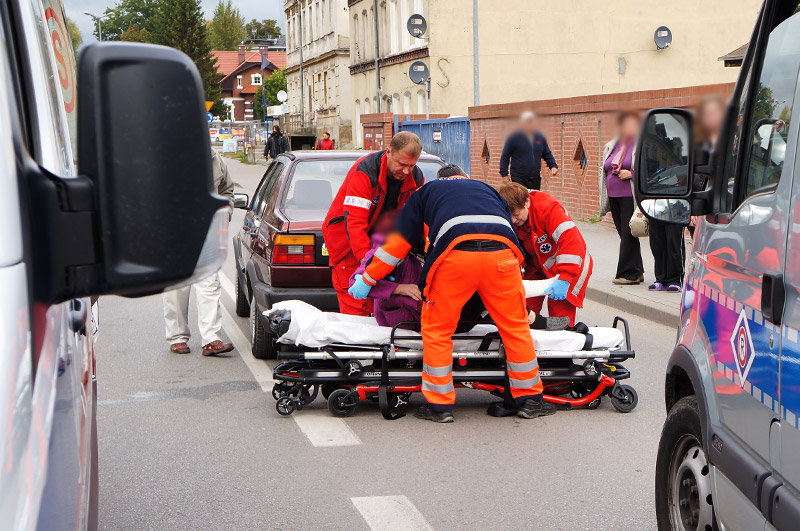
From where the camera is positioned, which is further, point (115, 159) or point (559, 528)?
point (559, 528)

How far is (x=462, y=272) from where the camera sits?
6012mm

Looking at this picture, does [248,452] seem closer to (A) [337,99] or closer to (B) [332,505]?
(B) [332,505]

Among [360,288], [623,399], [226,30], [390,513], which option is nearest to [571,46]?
[623,399]

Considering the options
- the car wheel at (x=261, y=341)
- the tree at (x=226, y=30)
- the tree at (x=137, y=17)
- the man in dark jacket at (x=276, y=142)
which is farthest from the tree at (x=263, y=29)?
the car wheel at (x=261, y=341)

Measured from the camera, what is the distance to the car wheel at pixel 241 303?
10.2 meters

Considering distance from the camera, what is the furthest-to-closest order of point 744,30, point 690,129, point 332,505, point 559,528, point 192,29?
1. point 192,29
2. point 744,30
3. point 332,505
4. point 559,528
5. point 690,129

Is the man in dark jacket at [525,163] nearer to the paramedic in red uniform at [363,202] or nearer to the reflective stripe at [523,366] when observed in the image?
the paramedic in red uniform at [363,202]

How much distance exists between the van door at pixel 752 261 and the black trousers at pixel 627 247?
26.8 feet

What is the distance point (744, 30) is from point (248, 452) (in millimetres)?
28614

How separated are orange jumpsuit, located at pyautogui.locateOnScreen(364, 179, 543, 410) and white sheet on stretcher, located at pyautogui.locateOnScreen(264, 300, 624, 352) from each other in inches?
10.4

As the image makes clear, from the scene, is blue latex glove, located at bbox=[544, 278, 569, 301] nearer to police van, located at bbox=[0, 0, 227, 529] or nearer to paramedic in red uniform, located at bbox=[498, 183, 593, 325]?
paramedic in red uniform, located at bbox=[498, 183, 593, 325]

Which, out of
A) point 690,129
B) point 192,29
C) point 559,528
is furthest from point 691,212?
point 192,29

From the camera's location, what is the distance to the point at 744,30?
30.9m

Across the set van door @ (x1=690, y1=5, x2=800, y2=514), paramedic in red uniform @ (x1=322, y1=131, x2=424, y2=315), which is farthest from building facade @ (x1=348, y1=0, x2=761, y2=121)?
van door @ (x1=690, y1=5, x2=800, y2=514)
